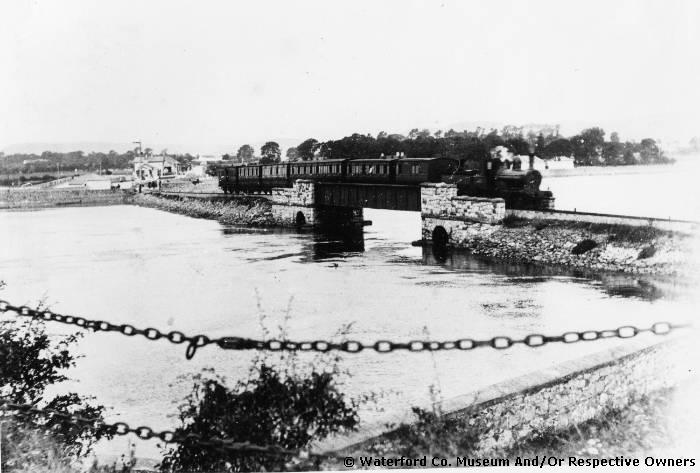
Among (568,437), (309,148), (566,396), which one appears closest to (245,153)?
(309,148)

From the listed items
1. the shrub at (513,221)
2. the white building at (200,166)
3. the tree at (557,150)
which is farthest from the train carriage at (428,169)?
the white building at (200,166)

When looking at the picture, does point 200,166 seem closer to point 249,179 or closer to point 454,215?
point 249,179

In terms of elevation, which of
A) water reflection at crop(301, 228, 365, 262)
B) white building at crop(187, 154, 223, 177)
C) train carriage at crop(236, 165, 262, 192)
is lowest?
water reflection at crop(301, 228, 365, 262)

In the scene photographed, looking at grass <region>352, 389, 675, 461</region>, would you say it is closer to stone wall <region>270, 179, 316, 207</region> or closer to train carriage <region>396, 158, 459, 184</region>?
train carriage <region>396, 158, 459, 184</region>

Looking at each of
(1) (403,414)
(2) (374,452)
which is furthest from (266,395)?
(1) (403,414)

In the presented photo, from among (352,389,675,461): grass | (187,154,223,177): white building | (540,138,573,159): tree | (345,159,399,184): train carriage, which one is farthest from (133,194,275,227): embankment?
(540,138,573,159): tree
